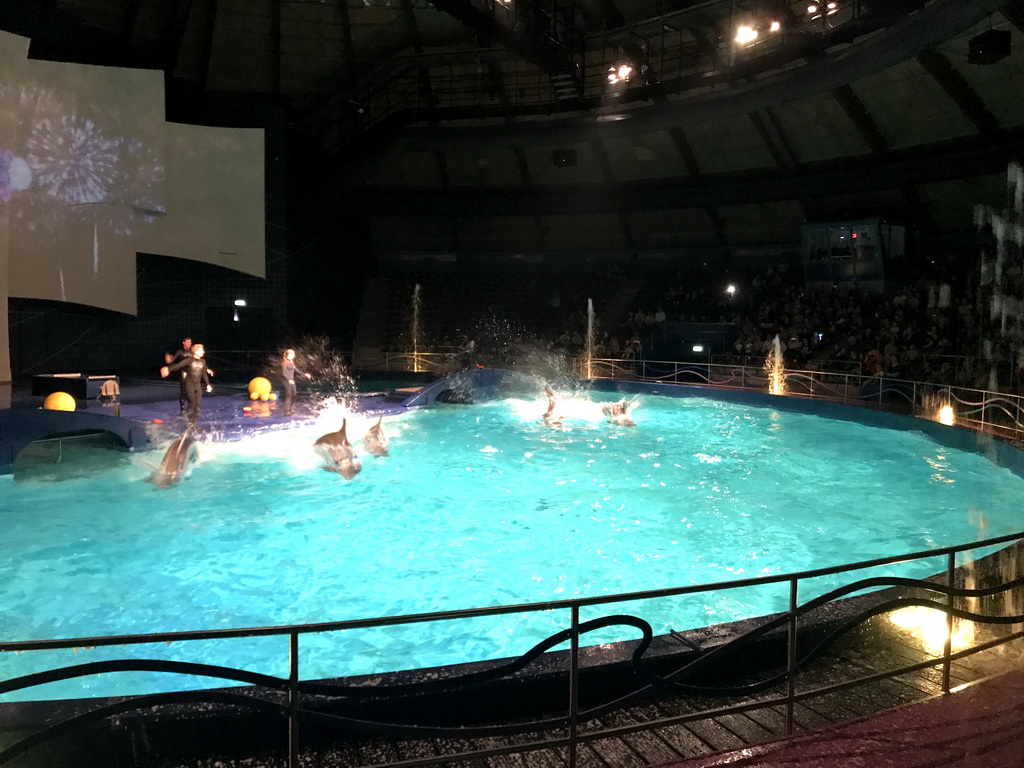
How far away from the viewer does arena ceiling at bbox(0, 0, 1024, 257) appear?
1714 cm

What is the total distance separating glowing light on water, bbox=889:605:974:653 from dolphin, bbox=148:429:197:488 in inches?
363

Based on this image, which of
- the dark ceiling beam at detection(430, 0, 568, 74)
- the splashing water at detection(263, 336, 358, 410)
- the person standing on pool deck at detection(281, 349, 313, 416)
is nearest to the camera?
the person standing on pool deck at detection(281, 349, 313, 416)

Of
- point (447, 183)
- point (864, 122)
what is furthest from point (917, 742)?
point (447, 183)

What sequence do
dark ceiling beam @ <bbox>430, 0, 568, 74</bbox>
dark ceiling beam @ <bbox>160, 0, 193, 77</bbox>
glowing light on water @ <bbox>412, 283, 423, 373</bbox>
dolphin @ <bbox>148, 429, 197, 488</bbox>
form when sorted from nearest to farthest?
dolphin @ <bbox>148, 429, 197, 488</bbox> < dark ceiling beam @ <bbox>430, 0, 568, 74</bbox> < dark ceiling beam @ <bbox>160, 0, 193, 77</bbox> < glowing light on water @ <bbox>412, 283, 423, 373</bbox>

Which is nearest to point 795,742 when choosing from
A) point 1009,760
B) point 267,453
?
point 1009,760

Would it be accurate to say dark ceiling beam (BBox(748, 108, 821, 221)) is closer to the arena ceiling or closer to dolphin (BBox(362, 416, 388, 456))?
the arena ceiling

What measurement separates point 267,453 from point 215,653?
6658 millimetres

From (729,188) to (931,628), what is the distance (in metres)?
22.8

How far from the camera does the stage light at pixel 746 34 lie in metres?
17.8

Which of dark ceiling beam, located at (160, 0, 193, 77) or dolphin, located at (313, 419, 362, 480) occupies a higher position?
dark ceiling beam, located at (160, 0, 193, 77)

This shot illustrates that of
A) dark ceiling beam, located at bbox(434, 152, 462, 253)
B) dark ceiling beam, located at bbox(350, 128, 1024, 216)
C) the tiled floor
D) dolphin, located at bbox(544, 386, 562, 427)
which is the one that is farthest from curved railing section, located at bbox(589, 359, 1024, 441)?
dark ceiling beam, located at bbox(434, 152, 462, 253)

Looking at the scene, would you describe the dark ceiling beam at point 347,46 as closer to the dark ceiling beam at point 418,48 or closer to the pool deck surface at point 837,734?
the dark ceiling beam at point 418,48

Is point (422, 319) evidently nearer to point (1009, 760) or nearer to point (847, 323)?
point (847, 323)

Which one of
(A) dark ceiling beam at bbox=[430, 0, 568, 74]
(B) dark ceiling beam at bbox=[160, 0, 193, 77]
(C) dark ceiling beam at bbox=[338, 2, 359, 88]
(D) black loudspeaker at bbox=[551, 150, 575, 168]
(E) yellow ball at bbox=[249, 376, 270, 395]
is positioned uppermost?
(C) dark ceiling beam at bbox=[338, 2, 359, 88]
